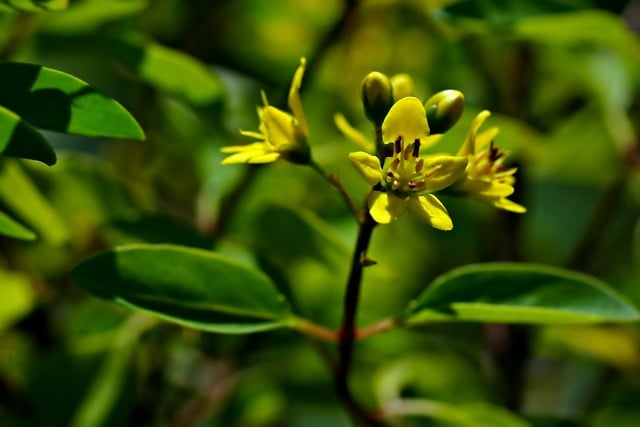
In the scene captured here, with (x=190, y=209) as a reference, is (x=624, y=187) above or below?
above

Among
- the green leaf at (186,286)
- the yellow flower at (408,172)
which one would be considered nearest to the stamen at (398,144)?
the yellow flower at (408,172)

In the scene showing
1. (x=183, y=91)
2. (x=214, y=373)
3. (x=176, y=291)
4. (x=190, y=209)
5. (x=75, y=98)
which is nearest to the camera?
(x=75, y=98)

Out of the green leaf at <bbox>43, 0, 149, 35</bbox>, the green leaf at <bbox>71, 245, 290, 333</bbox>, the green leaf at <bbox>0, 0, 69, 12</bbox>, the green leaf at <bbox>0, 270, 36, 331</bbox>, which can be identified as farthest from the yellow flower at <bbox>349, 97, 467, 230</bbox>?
the green leaf at <bbox>0, 270, 36, 331</bbox>

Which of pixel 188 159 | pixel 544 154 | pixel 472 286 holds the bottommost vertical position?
pixel 188 159

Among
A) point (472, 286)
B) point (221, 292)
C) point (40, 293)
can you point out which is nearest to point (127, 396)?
point (40, 293)

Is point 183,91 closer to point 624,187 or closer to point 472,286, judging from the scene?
point 472,286

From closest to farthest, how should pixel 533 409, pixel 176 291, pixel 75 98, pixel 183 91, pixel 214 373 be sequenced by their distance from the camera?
pixel 75 98 → pixel 176 291 → pixel 183 91 → pixel 214 373 → pixel 533 409

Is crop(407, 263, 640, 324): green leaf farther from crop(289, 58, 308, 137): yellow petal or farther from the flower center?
crop(289, 58, 308, 137): yellow petal

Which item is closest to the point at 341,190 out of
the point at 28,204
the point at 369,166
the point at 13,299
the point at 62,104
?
the point at 369,166
